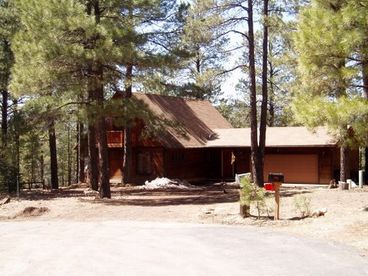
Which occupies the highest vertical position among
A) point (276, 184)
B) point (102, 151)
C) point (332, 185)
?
point (102, 151)

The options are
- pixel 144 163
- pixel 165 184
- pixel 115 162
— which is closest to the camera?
pixel 165 184

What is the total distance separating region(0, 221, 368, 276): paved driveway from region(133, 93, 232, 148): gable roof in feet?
60.6

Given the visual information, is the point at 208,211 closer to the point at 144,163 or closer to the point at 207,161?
the point at 144,163

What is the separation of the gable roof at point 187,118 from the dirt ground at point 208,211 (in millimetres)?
8735

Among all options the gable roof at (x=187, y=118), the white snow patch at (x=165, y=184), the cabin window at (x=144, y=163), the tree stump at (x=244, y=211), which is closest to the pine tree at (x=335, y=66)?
the tree stump at (x=244, y=211)

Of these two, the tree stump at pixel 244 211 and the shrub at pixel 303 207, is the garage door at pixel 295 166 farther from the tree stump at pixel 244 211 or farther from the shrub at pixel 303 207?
the tree stump at pixel 244 211

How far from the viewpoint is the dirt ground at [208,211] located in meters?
13.6

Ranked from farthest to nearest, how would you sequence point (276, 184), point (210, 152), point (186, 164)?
point (210, 152) → point (186, 164) → point (276, 184)

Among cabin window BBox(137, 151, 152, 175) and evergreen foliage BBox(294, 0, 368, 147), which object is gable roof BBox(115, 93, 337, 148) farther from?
evergreen foliage BBox(294, 0, 368, 147)

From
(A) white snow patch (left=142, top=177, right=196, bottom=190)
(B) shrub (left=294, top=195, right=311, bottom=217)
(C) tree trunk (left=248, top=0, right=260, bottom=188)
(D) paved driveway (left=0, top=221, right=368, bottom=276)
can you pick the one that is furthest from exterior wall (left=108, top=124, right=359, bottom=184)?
(D) paved driveway (left=0, top=221, right=368, bottom=276)

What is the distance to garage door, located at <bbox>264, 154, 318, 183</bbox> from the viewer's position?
31.4 metres

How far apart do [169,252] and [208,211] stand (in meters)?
6.83

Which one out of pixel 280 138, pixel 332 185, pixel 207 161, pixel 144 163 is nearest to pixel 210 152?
pixel 207 161

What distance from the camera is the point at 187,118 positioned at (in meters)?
37.4
